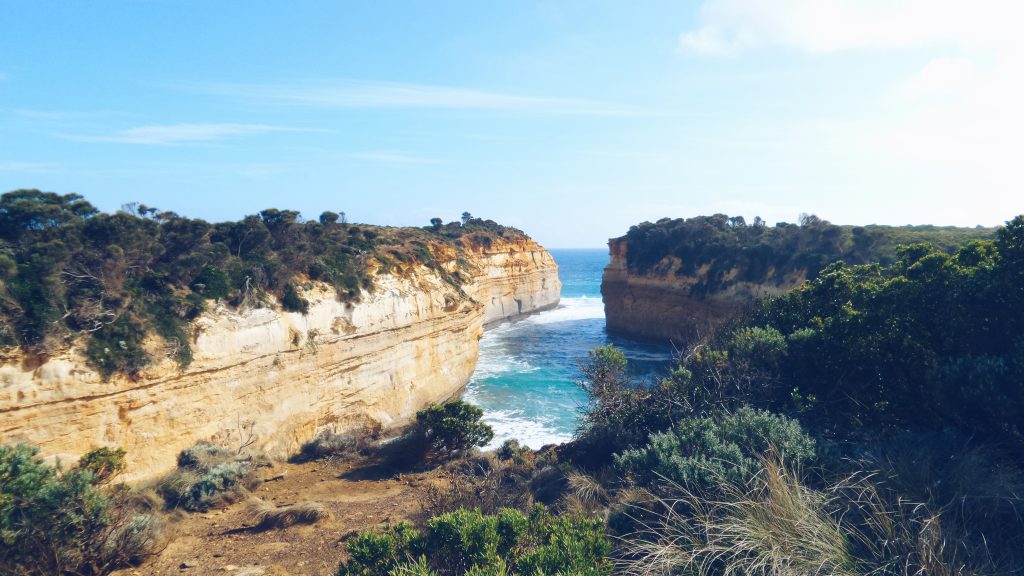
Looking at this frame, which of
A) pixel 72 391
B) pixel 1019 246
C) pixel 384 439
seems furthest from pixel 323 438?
pixel 1019 246

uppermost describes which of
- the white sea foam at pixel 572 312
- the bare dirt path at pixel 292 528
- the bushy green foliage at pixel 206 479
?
the bushy green foliage at pixel 206 479

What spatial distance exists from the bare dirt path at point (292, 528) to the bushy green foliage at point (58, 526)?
1.71ft

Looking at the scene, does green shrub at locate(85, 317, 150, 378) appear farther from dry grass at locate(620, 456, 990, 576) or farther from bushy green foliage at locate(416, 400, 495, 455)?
dry grass at locate(620, 456, 990, 576)

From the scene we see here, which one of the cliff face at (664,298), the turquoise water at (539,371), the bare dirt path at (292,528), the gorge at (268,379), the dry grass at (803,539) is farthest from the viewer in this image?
the cliff face at (664,298)

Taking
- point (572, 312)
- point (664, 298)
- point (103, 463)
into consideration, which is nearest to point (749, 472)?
point (103, 463)

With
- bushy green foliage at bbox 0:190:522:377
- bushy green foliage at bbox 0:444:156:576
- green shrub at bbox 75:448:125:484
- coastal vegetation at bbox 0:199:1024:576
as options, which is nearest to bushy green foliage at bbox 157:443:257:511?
coastal vegetation at bbox 0:199:1024:576

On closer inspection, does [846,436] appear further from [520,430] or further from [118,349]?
[118,349]

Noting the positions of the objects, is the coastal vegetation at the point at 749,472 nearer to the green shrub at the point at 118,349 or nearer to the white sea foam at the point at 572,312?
the green shrub at the point at 118,349

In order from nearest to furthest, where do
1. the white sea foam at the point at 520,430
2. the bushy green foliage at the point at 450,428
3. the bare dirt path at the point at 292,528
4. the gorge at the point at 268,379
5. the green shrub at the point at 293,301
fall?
the bare dirt path at the point at 292,528 → the gorge at the point at 268,379 → the bushy green foliage at the point at 450,428 → the green shrub at the point at 293,301 → the white sea foam at the point at 520,430

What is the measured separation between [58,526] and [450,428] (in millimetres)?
9773

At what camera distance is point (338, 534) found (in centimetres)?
1020

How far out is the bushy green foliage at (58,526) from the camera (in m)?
7.50

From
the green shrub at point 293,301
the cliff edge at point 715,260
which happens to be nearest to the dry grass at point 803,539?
the green shrub at point 293,301

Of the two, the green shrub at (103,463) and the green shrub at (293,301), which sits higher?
the green shrub at (293,301)
